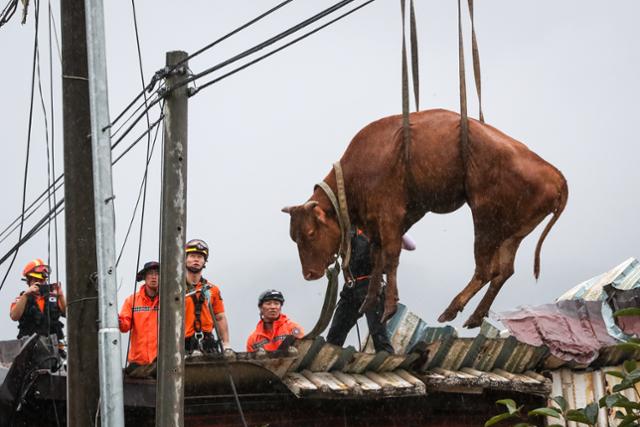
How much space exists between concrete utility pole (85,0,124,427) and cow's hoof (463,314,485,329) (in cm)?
235

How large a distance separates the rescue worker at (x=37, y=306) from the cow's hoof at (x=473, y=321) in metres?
4.33

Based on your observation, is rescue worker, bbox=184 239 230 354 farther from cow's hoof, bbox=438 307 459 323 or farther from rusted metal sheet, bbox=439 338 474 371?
cow's hoof, bbox=438 307 459 323

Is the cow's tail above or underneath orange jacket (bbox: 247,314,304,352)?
above

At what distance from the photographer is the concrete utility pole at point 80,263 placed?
7992 mm

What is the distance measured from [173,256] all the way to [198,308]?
79.3 inches

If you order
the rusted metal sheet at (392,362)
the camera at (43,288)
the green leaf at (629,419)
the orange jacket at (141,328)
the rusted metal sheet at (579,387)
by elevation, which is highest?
the camera at (43,288)

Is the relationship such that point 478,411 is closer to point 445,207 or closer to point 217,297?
point 217,297

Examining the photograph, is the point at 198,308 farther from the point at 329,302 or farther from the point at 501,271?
the point at 501,271

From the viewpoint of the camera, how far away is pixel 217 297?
10.0 meters

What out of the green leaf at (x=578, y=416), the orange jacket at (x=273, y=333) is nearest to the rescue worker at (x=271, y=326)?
the orange jacket at (x=273, y=333)

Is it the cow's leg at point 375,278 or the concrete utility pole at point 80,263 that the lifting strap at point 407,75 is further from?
the concrete utility pole at point 80,263

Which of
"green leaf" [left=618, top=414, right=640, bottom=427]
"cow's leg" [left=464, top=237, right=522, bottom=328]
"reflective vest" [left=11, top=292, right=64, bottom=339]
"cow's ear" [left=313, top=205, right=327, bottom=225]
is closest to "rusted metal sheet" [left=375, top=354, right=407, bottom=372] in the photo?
"cow's leg" [left=464, top=237, right=522, bottom=328]

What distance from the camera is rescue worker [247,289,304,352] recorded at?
35.2 ft

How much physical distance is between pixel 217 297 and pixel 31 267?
2.25 m
